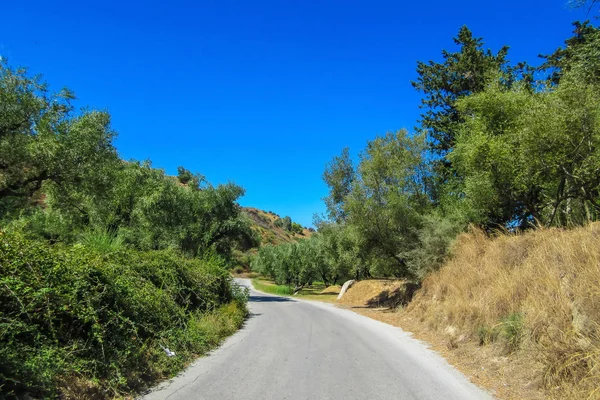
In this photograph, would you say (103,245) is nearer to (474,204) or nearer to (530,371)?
(530,371)

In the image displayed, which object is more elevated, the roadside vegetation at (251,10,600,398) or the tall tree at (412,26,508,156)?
the tall tree at (412,26,508,156)

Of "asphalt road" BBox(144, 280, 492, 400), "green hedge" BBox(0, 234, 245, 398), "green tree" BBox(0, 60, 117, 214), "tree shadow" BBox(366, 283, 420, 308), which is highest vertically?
"green tree" BBox(0, 60, 117, 214)

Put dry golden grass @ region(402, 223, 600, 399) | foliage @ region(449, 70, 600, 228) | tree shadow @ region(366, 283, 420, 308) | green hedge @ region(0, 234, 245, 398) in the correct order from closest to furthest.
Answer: green hedge @ region(0, 234, 245, 398) < dry golden grass @ region(402, 223, 600, 399) < foliage @ region(449, 70, 600, 228) < tree shadow @ region(366, 283, 420, 308)

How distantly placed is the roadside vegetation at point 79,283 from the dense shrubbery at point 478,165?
923 centimetres

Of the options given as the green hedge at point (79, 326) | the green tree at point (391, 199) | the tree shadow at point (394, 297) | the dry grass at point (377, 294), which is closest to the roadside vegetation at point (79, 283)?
the green hedge at point (79, 326)

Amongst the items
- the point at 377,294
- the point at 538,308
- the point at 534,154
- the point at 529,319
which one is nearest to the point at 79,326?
the point at 529,319

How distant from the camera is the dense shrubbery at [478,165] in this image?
12.5 m

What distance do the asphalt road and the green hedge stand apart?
2.26 feet

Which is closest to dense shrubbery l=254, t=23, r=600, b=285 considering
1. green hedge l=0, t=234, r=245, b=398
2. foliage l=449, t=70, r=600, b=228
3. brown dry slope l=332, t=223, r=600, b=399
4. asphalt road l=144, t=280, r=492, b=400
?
foliage l=449, t=70, r=600, b=228

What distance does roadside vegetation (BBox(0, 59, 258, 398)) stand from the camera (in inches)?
189

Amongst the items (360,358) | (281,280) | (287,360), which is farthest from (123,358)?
(281,280)

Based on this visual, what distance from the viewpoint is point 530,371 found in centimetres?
618

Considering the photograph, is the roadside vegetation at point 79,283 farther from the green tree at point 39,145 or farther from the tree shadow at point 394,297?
the tree shadow at point 394,297

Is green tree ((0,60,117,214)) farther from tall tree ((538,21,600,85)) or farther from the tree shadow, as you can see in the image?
tall tree ((538,21,600,85))
